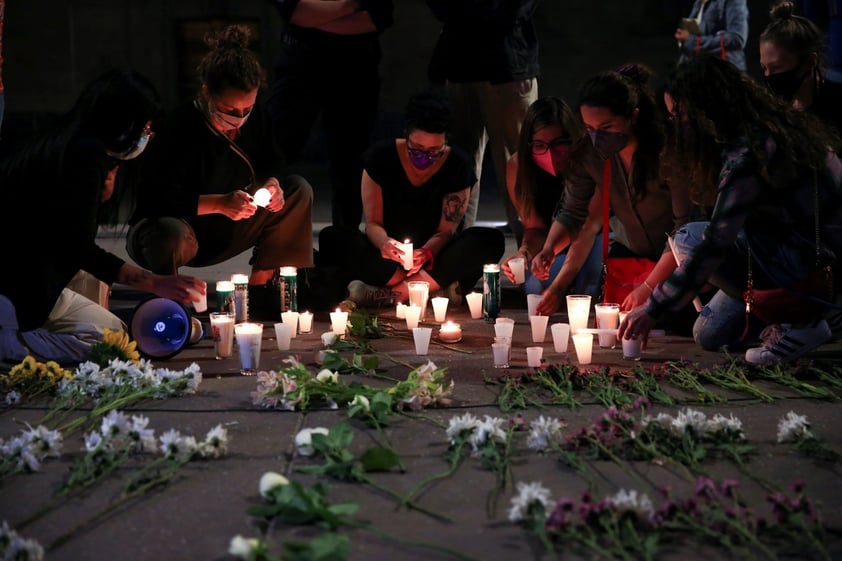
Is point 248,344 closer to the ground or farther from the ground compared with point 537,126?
closer to the ground

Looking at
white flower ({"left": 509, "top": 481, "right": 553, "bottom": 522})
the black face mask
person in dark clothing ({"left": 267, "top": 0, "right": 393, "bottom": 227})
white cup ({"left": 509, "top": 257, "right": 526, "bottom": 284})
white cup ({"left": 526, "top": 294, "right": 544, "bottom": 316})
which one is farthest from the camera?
person in dark clothing ({"left": 267, "top": 0, "right": 393, "bottom": 227})

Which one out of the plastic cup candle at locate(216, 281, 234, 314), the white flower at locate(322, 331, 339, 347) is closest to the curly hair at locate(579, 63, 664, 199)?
the white flower at locate(322, 331, 339, 347)

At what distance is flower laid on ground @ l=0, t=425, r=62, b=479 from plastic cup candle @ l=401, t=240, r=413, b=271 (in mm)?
2719

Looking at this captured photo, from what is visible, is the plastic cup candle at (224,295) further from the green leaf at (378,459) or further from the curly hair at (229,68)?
the green leaf at (378,459)

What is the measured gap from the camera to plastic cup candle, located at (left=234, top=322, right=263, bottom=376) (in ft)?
14.6

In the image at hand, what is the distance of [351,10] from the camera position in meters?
6.48

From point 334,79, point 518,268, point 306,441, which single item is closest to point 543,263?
point 518,268

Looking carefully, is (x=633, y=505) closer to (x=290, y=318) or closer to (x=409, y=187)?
(x=290, y=318)

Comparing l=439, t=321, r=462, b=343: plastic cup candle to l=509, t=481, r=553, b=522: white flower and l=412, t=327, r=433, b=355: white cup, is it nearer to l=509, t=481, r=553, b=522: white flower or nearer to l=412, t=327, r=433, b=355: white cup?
l=412, t=327, r=433, b=355: white cup

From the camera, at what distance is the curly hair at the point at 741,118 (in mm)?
4270

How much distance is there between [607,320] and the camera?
4941 millimetres

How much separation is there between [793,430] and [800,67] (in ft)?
8.51

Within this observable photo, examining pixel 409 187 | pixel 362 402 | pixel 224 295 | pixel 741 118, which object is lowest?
pixel 362 402

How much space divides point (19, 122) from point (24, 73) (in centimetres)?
72
